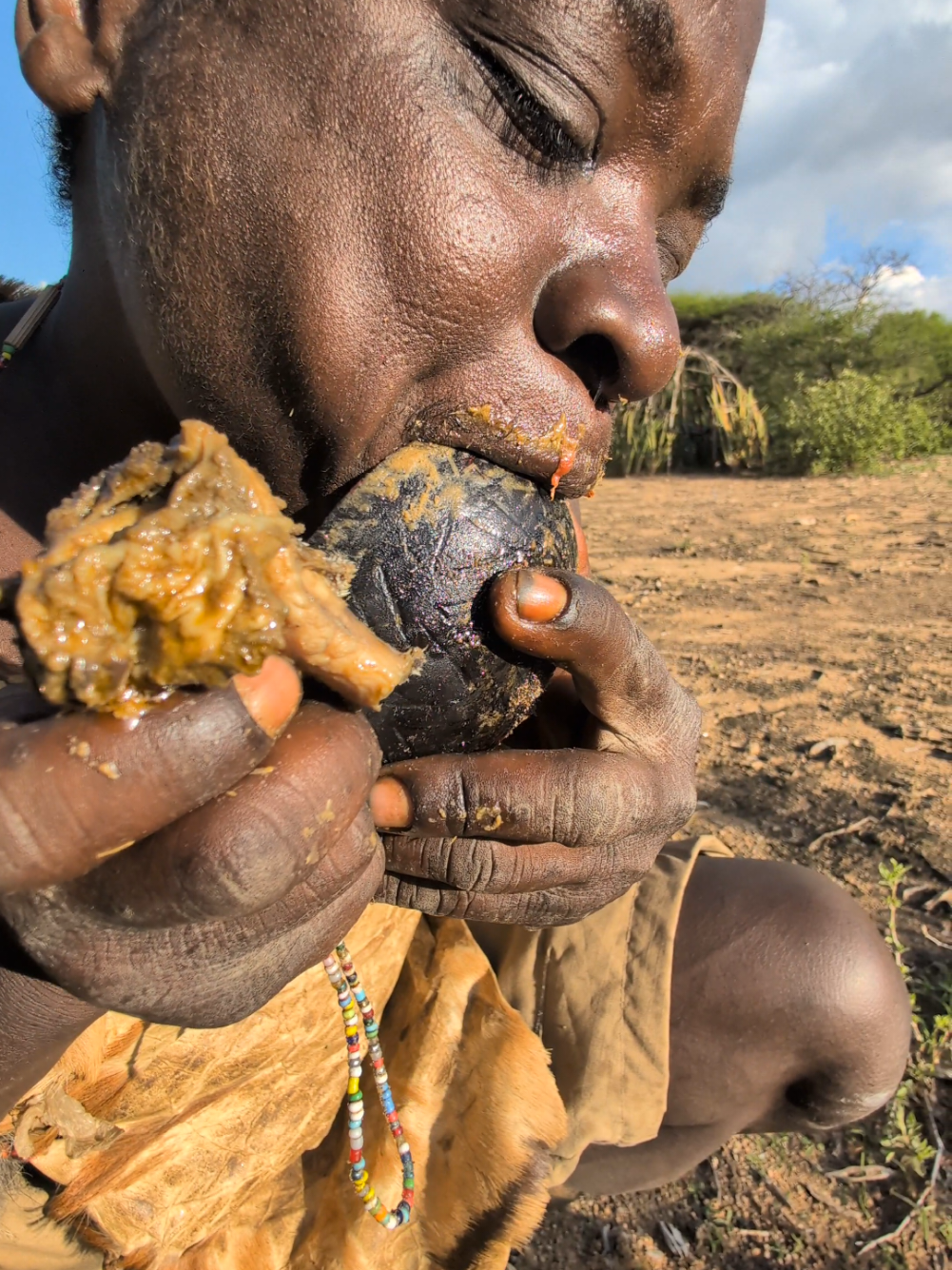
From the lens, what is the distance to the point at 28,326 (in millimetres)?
2385

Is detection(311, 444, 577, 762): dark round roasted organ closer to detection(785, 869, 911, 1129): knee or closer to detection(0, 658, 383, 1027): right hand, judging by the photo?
detection(0, 658, 383, 1027): right hand

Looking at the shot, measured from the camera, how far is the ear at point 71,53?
5.62 feet

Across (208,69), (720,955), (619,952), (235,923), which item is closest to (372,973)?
(619,952)

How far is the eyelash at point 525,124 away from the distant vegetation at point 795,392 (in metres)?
15.1

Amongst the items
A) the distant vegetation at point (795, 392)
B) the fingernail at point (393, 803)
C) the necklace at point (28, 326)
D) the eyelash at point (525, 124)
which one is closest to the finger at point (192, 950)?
the fingernail at point (393, 803)

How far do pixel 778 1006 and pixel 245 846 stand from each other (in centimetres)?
180

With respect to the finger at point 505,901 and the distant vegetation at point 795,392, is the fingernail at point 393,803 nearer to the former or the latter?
the finger at point 505,901

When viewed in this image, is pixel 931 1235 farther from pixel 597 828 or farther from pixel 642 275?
pixel 642 275

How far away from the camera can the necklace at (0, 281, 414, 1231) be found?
6.44 ft

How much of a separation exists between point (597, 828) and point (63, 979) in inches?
37.1

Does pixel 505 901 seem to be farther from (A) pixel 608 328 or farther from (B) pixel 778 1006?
(A) pixel 608 328

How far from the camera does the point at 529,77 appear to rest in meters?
1.49

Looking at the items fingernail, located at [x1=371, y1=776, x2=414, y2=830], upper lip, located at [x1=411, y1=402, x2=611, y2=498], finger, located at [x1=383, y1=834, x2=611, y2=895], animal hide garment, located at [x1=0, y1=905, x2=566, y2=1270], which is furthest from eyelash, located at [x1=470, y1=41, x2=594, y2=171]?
animal hide garment, located at [x1=0, y1=905, x2=566, y2=1270]

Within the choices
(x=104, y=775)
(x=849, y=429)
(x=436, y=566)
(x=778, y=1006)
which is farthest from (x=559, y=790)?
(x=849, y=429)
